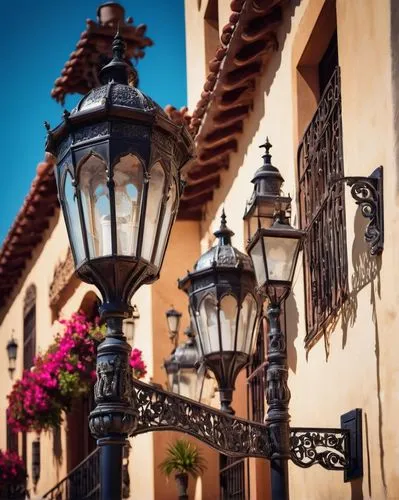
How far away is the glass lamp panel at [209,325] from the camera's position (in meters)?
8.91

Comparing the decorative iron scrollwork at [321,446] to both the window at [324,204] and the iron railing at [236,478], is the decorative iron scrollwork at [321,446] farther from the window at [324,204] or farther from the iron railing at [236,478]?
the iron railing at [236,478]

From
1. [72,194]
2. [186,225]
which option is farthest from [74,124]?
[186,225]

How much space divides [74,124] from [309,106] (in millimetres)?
4319

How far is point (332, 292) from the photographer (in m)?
8.77

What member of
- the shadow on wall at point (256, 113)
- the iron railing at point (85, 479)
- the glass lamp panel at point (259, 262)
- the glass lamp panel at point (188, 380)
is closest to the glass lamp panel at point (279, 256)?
the glass lamp panel at point (259, 262)

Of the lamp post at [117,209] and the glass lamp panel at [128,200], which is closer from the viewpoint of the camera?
the lamp post at [117,209]

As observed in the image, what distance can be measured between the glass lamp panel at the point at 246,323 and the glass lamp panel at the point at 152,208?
2.84 m

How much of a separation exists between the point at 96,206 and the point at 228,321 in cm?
298

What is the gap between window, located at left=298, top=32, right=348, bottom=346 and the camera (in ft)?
28.4

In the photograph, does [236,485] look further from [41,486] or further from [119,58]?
[41,486]

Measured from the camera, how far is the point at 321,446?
7836 millimetres

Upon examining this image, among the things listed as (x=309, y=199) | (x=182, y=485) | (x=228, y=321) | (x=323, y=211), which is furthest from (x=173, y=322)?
(x=228, y=321)

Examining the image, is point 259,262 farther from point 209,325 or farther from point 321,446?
point 209,325

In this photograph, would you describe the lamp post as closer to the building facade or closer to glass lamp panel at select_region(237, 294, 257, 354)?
the building facade
